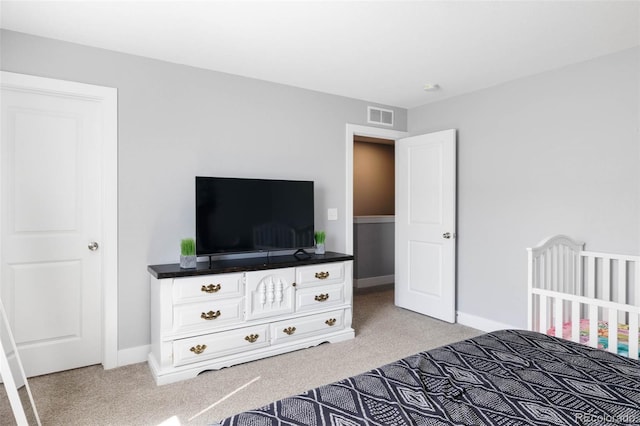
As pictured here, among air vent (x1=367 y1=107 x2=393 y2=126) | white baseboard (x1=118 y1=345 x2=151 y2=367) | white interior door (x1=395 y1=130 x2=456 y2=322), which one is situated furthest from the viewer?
air vent (x1=367 y1=107 x2=393 y2=126)

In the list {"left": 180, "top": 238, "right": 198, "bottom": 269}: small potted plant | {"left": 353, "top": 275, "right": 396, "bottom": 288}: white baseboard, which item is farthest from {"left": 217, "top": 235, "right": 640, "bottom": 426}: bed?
{"left": 353, "top": 275, "right": 396, "bottom": 288}: white baseboard

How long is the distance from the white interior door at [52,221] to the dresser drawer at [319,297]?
5.17ft

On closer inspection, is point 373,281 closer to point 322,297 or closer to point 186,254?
point 322,297

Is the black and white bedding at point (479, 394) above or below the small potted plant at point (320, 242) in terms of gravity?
below

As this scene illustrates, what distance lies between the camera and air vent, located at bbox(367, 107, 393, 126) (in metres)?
4.29

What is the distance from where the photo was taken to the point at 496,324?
3713 mm

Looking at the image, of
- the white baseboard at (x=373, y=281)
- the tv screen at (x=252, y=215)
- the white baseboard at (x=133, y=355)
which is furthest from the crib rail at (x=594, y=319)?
the white baseboard at (x=373, y=281)

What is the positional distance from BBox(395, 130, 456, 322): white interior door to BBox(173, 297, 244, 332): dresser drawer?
221cm

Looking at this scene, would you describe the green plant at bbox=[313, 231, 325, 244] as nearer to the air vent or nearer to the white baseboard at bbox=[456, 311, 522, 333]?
the air vent

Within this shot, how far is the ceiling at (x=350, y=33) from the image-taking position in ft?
7.45

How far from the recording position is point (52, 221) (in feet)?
9.20

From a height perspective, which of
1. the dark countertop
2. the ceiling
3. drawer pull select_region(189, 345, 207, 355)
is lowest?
drawer pull select_region(189, 345, 207, 355)

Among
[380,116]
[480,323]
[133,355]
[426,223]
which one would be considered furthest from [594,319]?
[133,355]

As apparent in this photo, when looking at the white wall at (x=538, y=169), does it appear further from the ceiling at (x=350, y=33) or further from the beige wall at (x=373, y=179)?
the beige wall at (x=373, y=179)
